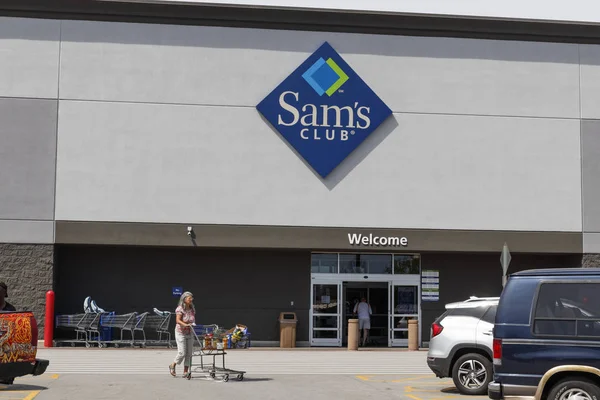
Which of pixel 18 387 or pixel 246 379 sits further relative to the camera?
pixel 246 379

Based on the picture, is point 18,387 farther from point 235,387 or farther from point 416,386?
point 416,386

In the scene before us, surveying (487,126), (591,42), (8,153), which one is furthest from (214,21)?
(591,42)

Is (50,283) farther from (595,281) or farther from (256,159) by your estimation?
(595,281)

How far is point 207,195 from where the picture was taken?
30.1 meters

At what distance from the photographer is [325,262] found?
3181cm

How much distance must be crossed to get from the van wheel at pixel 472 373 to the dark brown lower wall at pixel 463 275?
610 inches

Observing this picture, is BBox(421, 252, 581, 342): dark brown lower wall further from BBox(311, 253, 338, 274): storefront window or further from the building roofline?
the building roofline

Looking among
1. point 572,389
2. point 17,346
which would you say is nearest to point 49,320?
point 17,346

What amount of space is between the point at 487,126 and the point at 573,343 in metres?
20.1

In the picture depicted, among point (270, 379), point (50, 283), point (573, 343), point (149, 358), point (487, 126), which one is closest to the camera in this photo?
point (573, 343)

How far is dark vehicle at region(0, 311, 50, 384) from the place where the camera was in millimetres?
15352

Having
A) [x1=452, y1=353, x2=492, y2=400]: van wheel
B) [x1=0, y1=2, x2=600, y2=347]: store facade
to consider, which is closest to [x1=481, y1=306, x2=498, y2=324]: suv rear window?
[x1=452, y1=353, x2=492, y2=400]: van wheel

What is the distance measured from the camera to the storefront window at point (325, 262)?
104 ft

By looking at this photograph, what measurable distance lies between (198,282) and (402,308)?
7013mm
